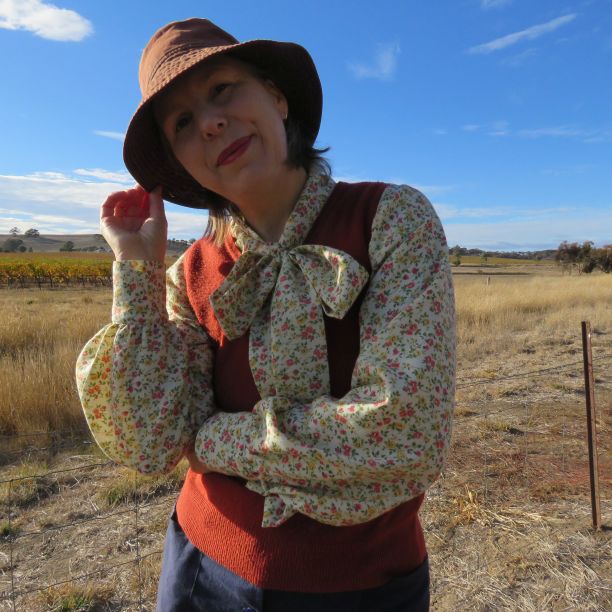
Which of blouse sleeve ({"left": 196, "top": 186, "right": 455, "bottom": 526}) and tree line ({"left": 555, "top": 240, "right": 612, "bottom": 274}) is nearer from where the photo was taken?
blouse sleeve ({"left": 196, "top": 186, "right": 455, "bottom": 526})

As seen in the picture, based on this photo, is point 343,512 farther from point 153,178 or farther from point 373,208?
point 153,178

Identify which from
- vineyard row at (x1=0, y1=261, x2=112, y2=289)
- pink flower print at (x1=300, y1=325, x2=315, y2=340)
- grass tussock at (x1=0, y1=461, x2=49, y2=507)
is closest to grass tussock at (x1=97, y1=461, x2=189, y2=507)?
grass tussock at (x1=0, y1=461, x2=49, y2=507)

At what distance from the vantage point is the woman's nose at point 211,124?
3.91 ft

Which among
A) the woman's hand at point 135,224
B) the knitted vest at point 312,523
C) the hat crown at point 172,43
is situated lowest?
the knitted vest at point 312,523

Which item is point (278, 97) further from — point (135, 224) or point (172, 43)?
point (135, 224)

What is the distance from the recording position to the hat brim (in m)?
1.24

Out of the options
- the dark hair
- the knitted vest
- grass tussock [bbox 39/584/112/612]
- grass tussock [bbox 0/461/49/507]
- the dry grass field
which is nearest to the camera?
the knitted vest

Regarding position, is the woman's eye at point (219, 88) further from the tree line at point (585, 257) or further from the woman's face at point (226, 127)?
the tree line at point (585, 257)

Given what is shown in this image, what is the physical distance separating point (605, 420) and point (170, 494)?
13.7 feet

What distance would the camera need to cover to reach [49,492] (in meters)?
3.95

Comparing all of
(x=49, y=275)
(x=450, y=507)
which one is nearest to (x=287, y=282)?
(x=450, y=507)

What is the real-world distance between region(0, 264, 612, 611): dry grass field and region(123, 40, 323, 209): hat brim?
5.98 ft

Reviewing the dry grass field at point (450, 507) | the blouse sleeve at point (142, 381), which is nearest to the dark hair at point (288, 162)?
the blouse sleeve at point (142, 381)

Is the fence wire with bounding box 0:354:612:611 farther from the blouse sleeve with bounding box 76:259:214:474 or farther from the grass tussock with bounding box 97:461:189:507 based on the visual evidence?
the blouse sleeve with bounding box 76:259:214:474
